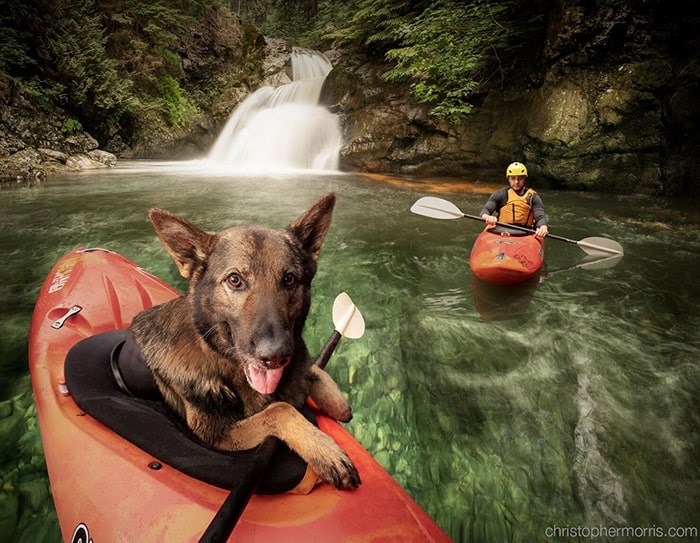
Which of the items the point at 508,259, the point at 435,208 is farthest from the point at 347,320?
the point at 435,208

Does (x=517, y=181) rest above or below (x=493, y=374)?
above

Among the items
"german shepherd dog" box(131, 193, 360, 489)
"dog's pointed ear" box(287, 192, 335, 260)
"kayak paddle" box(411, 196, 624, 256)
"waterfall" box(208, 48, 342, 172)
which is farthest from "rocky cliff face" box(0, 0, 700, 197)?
"german shepherd dog" box(131, 193, 360, 489)

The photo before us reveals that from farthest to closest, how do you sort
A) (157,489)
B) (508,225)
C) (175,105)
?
(175,105) → (508,225) → (157,489)

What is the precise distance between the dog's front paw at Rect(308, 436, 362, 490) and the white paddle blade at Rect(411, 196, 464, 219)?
5.80 meters

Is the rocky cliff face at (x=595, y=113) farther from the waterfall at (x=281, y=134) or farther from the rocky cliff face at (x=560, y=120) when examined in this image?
the waterfall at (x=281, y=134)

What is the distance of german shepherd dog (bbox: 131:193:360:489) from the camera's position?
1.66m

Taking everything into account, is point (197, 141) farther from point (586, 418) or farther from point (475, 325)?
point (586, 418)

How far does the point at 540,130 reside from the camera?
11734 mm

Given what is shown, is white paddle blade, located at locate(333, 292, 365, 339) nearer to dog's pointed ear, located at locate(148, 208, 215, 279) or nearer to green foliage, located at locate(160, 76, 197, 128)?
dog's pointed ear, located at locate(148, 208, 215, 279)

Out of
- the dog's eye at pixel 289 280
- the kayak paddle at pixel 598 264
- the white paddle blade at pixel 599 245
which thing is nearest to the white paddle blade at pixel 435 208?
the kayak paddle at pixel 598 264

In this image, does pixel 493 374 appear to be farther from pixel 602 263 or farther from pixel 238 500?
pixel 602 263

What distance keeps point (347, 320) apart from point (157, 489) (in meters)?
1.82

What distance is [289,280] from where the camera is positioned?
192cm

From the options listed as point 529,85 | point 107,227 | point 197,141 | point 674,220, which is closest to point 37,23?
point 197,141
